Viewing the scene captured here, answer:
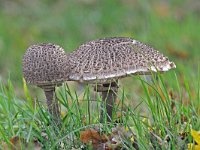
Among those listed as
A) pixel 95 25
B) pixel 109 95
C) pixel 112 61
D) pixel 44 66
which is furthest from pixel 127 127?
pixel 95 25

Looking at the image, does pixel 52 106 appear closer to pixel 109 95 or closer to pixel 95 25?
pixel 109 95

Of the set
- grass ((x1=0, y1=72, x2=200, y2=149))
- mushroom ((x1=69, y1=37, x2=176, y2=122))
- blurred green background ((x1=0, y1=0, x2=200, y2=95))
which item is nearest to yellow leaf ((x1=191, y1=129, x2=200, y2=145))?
grass ((x1=0, y1=72, x2=200, y2=149))

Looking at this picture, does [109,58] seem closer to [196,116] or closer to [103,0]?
[196,116]

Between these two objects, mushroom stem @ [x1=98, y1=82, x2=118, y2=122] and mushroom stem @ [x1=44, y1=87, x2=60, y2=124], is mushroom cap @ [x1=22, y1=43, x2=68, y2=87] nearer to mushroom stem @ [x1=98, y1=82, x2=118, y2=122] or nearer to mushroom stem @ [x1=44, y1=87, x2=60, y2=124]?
mushroom stem @ [x1=44, y1=87, x2=60, y2=124]

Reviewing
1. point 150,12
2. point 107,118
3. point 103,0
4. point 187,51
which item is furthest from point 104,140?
point 103,0

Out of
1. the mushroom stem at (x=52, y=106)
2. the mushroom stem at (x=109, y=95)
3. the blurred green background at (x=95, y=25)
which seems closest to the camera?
the mushroom stem at (x=52, y=106)

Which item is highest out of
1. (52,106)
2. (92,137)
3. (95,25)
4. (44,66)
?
(95,25)

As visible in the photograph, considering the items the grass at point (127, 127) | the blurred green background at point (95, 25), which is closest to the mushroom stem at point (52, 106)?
the grass at point (127, 127)

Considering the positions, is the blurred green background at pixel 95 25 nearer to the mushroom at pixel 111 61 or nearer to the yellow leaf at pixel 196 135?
the mushroom at pixel 111 61
